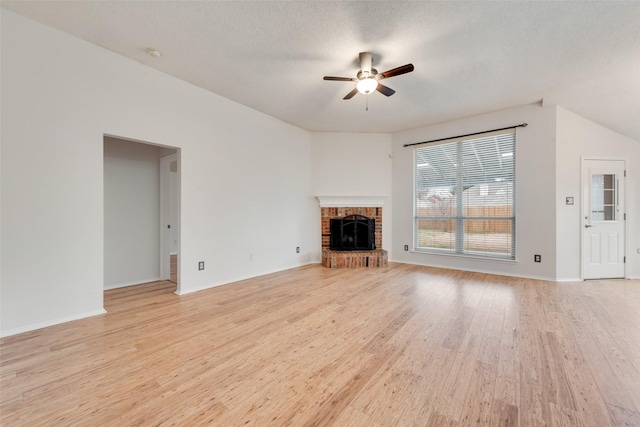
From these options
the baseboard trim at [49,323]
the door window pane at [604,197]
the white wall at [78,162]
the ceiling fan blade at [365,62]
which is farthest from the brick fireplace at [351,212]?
the baseboard trim at [49,323]

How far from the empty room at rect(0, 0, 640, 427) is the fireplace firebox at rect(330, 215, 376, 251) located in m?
0.05

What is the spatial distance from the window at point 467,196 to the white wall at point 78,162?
3795 mm

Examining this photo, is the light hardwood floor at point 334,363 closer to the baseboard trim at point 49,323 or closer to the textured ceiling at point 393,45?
the baseboard trim at point 49,323

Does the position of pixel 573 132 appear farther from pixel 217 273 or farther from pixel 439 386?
pixel 217 273

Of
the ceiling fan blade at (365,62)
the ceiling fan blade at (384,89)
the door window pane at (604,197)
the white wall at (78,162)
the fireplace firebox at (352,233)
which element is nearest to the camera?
the white wall at (78,162)

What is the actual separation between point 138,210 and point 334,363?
3.95 metres

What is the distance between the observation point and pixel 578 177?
14.2 ft

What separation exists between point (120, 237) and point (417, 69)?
190 inches

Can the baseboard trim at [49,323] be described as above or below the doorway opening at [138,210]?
below

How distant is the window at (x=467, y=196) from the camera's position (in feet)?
15.6

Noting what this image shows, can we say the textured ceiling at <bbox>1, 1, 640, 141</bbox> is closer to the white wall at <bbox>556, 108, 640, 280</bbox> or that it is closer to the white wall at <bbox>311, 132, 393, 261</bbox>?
the white wall at <bbox>556, 108, 640, 280</bbox>

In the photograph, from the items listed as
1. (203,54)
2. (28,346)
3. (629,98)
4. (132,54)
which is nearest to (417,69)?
(203,54)

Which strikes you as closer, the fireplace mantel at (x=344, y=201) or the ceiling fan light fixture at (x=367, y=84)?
the ceiling fan light fixture at (x=367, y=84)

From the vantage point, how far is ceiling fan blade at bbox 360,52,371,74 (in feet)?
9.50
